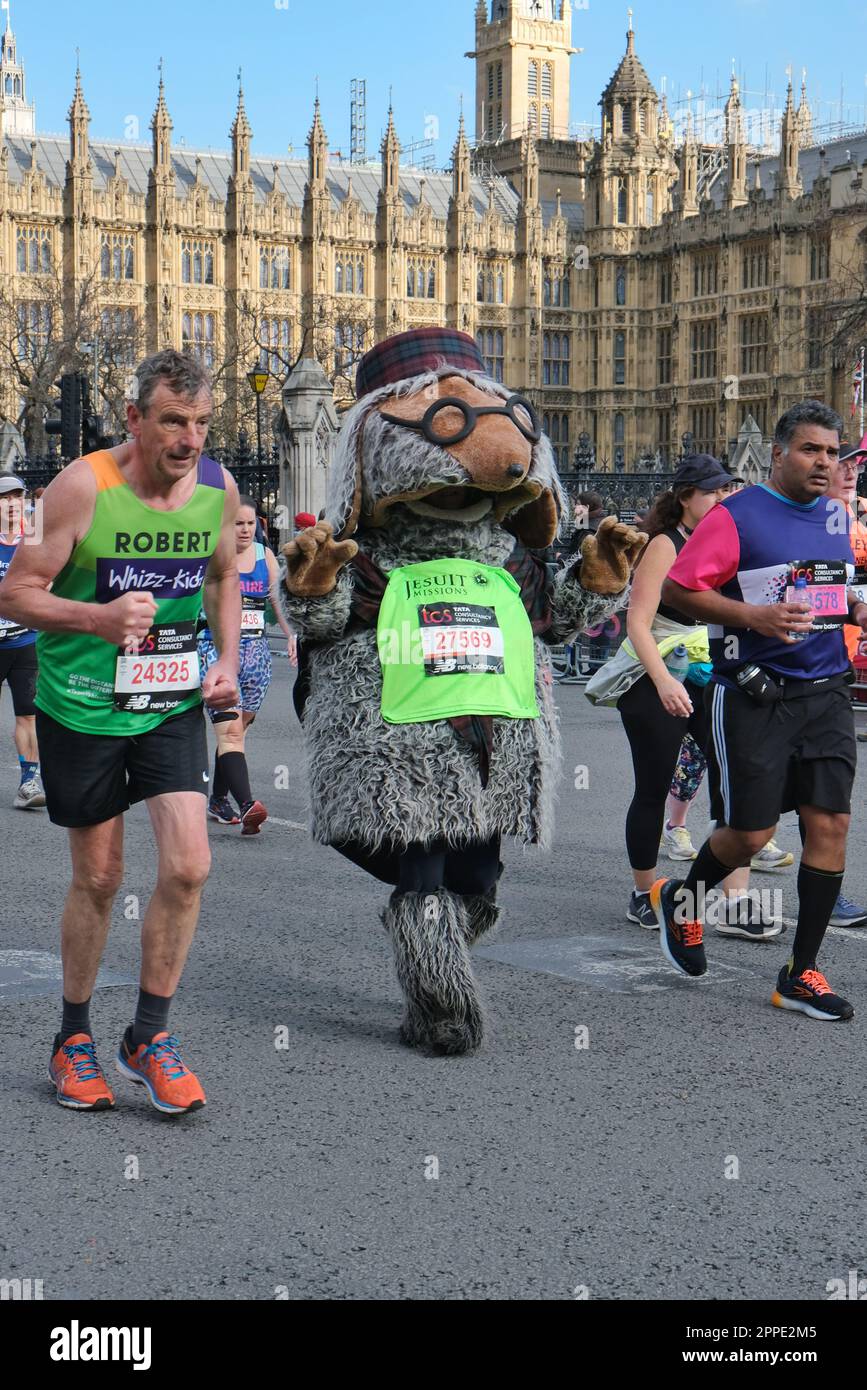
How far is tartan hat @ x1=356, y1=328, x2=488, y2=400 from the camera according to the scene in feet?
15.5

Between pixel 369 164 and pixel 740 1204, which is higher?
pixel 369 164

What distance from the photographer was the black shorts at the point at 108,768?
4066mm

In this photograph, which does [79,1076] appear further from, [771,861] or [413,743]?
[771,861]

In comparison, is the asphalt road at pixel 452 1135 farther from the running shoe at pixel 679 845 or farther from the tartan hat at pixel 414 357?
the tartan hat at pixel 414 357

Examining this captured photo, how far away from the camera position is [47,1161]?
3785 millimetres

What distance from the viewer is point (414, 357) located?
474 centimetres

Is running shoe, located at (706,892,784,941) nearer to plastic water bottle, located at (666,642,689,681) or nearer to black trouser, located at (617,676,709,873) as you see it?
black trouser, located at (617,676,709,873)

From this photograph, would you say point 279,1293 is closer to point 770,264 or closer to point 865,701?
point 865,701

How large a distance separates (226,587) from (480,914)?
1.13 meters

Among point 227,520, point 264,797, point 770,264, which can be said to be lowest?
point 264,797

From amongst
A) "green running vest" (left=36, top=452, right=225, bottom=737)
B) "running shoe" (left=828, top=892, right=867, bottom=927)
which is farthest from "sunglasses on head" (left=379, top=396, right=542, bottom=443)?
"running shoe" (left=828, top=892, right=867, bottom=927)

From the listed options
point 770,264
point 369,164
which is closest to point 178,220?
point 369,164

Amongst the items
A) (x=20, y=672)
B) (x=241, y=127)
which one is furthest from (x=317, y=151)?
(x=20, y=672)

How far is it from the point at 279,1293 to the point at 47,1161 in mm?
859
